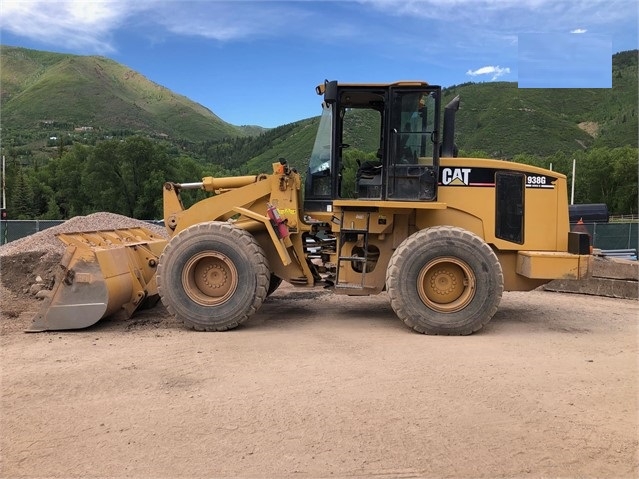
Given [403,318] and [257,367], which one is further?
[403,318]

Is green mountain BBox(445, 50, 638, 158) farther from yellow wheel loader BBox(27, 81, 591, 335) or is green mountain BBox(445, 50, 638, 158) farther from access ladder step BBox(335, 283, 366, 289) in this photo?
access ladder step BBox(335, 283, 366, 289)

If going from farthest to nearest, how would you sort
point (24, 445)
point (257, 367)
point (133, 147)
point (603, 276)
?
1. point (133, 147)
2. point (603, 276)
3. point (257, 367)
4. point (24, 445)

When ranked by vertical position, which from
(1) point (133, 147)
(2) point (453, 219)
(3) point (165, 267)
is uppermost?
(1) point (133, 147)

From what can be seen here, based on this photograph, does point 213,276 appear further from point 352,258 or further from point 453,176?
→ point 453,176

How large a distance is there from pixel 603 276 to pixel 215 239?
7.39 m

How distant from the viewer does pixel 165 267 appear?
22.1ft

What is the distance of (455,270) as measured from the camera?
21.6 ft

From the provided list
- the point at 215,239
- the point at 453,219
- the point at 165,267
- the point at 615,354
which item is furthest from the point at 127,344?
the point at 615,354

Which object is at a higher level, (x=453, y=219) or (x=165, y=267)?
(x=453, y=219)

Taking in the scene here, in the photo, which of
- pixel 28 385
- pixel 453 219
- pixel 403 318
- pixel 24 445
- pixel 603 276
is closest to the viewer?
pixel 24 445

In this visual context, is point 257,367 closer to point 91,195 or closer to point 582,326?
point 582,326

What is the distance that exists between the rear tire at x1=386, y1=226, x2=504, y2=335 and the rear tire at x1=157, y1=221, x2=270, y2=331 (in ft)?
Answer: 5.60

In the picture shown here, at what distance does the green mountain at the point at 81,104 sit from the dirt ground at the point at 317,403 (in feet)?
376

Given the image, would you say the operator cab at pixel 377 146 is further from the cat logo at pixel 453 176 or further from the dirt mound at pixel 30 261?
the dirt mound at pixel 30 261
